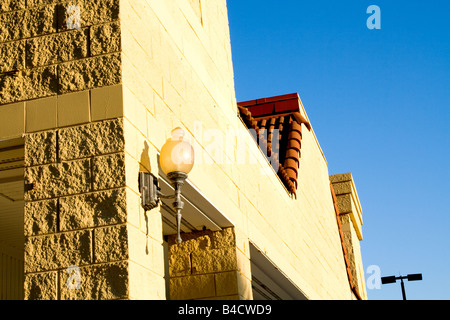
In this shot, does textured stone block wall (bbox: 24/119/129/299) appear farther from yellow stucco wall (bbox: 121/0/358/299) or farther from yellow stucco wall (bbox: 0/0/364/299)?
yellow stucco wall (bbox: 121/0/358/299)

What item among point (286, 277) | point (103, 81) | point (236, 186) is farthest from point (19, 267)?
point (103, 81)

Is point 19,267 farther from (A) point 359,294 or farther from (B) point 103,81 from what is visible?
(A) point 359,294

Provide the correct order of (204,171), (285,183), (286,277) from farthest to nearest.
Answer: (285,183)
(286,277)
(204,171)

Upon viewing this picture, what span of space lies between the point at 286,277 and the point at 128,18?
456 centimetres

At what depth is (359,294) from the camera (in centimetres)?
1619

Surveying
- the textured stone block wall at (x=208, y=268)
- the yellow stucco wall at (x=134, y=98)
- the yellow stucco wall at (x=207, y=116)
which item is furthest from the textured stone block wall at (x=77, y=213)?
the textured stone block wall at (x=208, y=268)

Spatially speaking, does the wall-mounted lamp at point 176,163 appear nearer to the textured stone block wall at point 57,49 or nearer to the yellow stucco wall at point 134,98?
the yellow stucco wall at point 134,98

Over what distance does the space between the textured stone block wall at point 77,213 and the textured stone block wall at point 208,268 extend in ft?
6.77

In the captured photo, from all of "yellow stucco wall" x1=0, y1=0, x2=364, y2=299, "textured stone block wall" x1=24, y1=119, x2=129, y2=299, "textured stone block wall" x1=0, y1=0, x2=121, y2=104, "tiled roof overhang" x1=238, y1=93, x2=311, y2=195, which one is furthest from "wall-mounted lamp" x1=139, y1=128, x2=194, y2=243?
"tiled roof overhang" x1=238, y1=93, x2=311, y2=195

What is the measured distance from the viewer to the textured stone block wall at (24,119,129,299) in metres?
4.58

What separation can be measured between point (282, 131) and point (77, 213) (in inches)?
286

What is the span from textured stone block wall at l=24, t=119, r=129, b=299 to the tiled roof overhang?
5.40 m

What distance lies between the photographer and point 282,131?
38.5ft

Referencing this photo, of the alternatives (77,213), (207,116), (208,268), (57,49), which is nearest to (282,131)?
(207,116)
